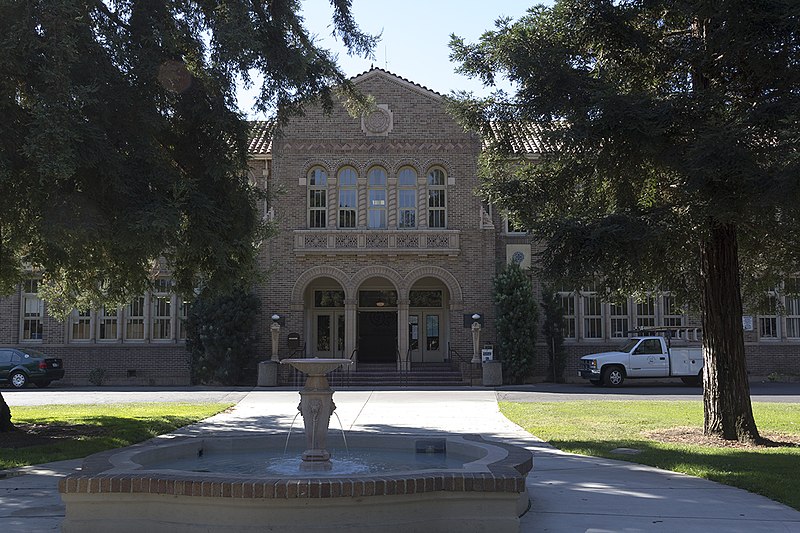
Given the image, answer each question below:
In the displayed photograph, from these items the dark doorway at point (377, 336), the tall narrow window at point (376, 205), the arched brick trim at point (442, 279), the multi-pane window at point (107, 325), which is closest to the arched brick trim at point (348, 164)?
the tall narrow window at point (376, 205)

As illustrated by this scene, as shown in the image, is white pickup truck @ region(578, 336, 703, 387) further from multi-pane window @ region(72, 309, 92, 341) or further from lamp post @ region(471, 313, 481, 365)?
multi-pane window @ region(72, 309, 92, 341)

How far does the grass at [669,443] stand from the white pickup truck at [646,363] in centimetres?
712

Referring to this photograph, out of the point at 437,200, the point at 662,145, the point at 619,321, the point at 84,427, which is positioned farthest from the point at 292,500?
the point at 619,321

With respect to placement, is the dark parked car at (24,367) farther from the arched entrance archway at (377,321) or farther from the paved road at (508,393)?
the arched entrance archway at (377,321)

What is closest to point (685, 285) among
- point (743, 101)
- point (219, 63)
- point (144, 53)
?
point (743, 101)

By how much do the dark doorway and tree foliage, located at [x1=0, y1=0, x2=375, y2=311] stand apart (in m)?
16.8

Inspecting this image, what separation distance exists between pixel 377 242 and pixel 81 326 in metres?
12.8

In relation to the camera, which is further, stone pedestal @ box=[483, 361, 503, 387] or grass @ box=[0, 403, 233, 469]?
stone pedestal @ box=[483, 361, 503, 387]

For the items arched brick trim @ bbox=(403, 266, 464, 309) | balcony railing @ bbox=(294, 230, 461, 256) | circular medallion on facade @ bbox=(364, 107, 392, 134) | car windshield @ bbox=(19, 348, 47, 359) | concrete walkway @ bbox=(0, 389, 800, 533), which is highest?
circular medallion on facade @ bbox=(364, 107, 392, 134)

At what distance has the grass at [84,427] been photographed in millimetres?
11375

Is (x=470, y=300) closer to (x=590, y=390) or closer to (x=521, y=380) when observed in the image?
(x=521, y=380)

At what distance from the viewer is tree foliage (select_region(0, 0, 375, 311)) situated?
10.1 m

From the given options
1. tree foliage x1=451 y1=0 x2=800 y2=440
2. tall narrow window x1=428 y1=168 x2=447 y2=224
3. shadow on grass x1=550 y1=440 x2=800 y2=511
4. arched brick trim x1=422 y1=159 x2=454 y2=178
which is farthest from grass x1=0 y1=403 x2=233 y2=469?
arched brick trim x1=422 y1=159 x2=454 y2=178

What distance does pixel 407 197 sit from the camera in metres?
29.8
